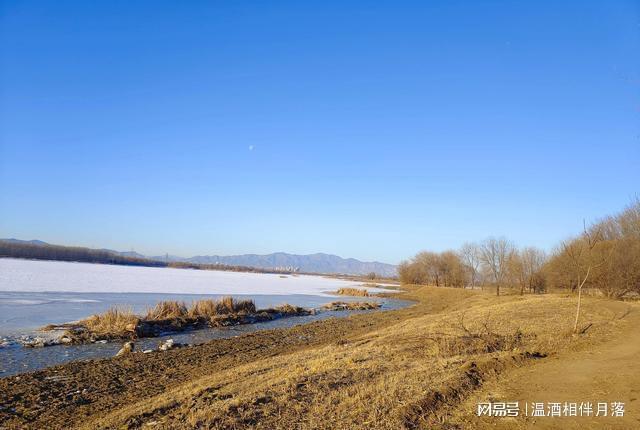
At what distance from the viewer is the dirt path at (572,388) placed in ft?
21.1

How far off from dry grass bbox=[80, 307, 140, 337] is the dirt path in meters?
18.4

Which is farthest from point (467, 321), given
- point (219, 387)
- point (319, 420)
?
point (319, 420)

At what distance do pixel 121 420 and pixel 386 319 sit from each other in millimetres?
24716

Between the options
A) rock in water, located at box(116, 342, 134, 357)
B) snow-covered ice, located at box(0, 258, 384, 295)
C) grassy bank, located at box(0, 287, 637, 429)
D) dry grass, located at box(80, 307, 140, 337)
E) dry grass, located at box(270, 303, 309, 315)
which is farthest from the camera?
snow-covered ice, located at box(0, 258, 384, 295)

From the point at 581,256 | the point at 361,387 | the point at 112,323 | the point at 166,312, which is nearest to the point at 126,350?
the point at 112,323

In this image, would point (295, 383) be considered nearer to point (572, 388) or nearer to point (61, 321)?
point (572, 388)

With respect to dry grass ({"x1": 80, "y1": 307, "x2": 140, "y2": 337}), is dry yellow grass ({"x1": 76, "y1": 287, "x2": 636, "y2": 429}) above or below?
above

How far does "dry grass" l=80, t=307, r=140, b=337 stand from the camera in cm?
2061

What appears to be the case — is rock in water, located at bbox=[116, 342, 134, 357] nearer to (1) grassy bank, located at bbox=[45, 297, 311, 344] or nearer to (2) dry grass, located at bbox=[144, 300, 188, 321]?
(1) grassy bank, located at bbox=[45, 297, 311, 344]

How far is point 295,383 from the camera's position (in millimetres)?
8758

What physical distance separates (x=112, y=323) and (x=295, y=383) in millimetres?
16515

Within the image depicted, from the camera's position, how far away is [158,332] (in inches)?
885

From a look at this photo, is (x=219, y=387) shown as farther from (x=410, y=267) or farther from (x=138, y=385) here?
(x=410, y=267)

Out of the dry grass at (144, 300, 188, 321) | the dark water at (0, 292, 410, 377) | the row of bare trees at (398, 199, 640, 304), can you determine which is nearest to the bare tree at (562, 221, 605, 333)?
the row of bare trees at (398, 199, 640, 304)
